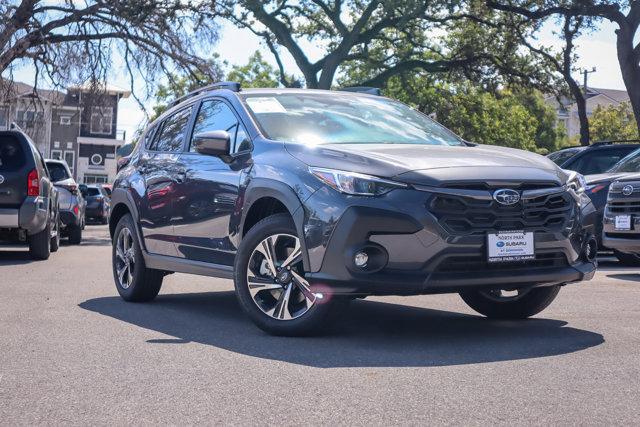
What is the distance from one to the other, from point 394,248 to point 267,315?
3.39 ft

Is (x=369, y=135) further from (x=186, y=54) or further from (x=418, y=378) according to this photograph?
(x=186, y=54)

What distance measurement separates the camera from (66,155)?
8444cm

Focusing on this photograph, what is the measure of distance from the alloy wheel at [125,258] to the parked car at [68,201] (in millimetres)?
11023

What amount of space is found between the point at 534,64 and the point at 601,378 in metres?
34.3

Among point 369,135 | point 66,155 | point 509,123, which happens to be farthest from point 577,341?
point 66,155

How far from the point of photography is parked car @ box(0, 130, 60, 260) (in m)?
14.4

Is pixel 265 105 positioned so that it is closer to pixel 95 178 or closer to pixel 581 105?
pixel 581 105

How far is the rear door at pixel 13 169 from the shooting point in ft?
47.5

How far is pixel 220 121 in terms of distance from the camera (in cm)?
812

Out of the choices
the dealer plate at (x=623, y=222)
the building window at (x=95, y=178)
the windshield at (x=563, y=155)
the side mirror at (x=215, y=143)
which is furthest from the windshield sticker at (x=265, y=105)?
the building window at (x=95, y=178)

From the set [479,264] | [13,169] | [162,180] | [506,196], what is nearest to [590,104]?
[13,169]

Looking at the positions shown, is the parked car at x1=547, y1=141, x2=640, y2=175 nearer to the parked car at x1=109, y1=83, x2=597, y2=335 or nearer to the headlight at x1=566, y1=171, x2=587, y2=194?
the parked car at x1=109, y1=83, x2=597, y2=335

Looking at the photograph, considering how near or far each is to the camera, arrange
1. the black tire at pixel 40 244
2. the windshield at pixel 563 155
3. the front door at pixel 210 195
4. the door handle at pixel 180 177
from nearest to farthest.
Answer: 1. the front door at pixel 210 195
2. the door handle at pixel 180 177
3. the black tire at pixel 40 244
4. the windshield at pixel 563 155

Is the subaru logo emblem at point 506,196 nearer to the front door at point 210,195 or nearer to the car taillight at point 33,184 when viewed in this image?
the front door at point 210,195
